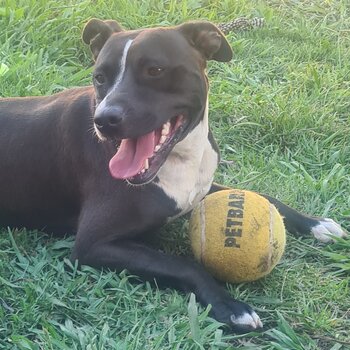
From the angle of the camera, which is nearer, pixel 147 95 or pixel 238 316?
pixel 238 316

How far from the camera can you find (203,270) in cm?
322

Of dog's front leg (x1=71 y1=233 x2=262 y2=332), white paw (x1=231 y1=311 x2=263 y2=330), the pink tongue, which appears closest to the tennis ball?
dog's front leg (x1=71 y1=233 x2=262 y2=332)

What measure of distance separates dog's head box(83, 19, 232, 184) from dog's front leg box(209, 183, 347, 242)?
0.66 metres

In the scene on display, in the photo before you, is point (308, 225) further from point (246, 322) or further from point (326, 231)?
point (246, 322)

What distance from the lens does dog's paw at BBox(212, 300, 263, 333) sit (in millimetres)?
3029

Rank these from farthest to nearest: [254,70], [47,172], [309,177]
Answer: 1. [254,70]
2. [309,177]
3. [47,172]

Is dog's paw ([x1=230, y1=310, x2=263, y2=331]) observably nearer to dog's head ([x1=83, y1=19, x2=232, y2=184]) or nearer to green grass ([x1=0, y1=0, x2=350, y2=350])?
green grass ([x1=0, y1=0, x2=350, y2=350])

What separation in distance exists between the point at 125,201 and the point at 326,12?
3.51 m

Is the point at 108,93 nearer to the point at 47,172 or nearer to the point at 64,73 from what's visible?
the point at 47,172

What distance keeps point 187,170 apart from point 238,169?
2.94ft

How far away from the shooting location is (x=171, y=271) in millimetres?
3223

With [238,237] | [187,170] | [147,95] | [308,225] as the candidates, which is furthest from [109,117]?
[308,225]

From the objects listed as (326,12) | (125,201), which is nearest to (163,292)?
(125,201)

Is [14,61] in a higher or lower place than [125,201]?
lower
